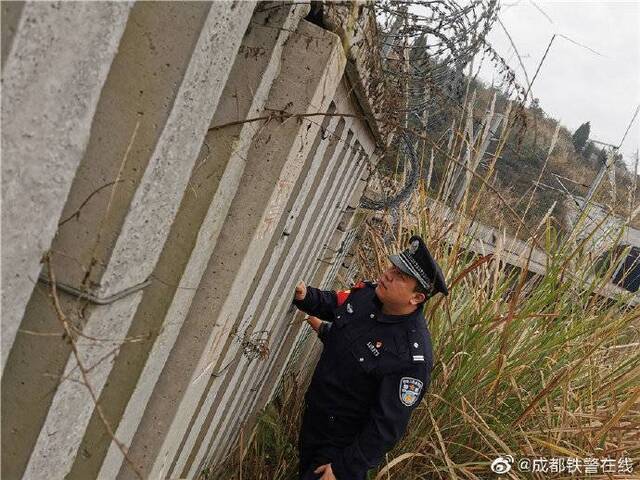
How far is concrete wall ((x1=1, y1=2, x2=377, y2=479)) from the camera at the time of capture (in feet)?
2.60

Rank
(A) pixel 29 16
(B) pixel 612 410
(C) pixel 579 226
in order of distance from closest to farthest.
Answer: (A) pixel 29 16 → (B) pixel 612 410 → (C) pixel 579 226

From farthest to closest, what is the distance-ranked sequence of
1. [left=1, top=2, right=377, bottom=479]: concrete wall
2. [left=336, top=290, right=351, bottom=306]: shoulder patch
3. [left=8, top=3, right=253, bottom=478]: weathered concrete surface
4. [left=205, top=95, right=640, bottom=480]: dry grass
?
[left=336, top=290, right=351, bottom=306]: shoulder patch < [left=205, top=95, right=640, bottom=480]: dry grass < [left=8, top=3, right=253, bottom=478]: weathered concrete surface < [left=1, top=2, right=377, bottom=479]: concrete wall

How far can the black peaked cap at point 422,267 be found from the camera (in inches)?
101

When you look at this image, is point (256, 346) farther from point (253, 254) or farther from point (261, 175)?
point (261, 175)

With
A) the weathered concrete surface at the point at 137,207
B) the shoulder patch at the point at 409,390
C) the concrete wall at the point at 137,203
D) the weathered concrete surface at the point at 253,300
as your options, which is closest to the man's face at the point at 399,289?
the shoulder patch at the point at 409,390

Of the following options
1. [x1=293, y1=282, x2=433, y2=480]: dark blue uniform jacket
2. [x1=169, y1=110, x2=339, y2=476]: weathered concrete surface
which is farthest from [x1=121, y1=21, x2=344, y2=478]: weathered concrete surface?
[x1=293, y1=282, x2=433, y2=480]: dark blue uniform jacket

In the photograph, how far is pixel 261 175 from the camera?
1.52 meters

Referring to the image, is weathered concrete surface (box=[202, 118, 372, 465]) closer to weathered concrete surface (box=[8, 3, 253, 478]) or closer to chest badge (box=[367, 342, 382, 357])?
chest badge (box=[367, 342, 382, 357])

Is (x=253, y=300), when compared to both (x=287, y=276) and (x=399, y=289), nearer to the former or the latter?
(x=287, y=276)

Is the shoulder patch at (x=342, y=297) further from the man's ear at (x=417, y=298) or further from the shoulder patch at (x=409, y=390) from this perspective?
the shoulder patch at (x=409, y=390)

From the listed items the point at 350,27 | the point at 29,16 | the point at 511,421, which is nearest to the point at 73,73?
the point at 29,16

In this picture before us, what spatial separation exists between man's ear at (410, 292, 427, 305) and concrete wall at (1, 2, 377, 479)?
3.16 ft

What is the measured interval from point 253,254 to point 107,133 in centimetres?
68

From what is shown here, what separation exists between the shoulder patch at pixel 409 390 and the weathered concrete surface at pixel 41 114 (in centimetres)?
187
